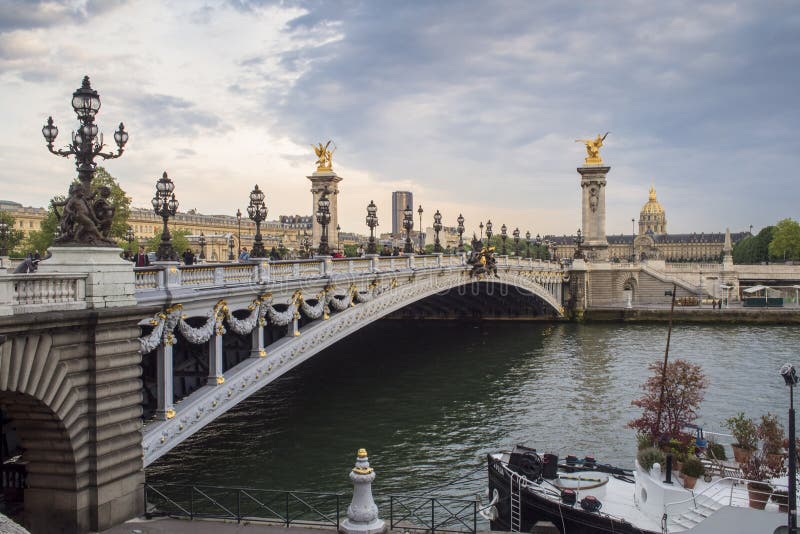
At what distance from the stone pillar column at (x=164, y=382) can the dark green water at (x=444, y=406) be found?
414 cm

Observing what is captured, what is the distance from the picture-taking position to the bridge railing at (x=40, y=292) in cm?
1132

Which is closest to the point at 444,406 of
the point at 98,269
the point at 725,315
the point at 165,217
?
the point at 165,217

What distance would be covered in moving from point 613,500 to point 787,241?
344ft

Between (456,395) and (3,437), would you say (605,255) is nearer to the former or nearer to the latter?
(456,395)

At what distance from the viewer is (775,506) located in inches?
579

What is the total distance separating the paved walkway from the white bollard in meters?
1.01

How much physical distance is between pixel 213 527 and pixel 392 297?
19512 mm

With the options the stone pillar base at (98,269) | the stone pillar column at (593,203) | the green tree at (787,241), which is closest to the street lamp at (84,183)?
the stone pillar base at (98,269)

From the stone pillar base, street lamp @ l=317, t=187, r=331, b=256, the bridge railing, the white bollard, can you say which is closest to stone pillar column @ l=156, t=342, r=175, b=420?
the stone pillar base

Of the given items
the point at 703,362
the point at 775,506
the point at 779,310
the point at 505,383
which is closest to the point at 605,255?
the point at 779,310

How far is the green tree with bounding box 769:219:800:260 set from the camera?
109 m

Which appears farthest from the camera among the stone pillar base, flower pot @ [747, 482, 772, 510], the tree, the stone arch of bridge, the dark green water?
the dark green water

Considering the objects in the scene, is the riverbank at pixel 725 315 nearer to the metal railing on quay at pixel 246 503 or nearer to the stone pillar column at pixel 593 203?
the stone pillar column at pixel 593 203

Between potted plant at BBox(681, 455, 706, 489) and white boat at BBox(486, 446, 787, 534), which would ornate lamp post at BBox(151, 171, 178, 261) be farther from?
potted plant at BBox(681, 455, 706, 489)
